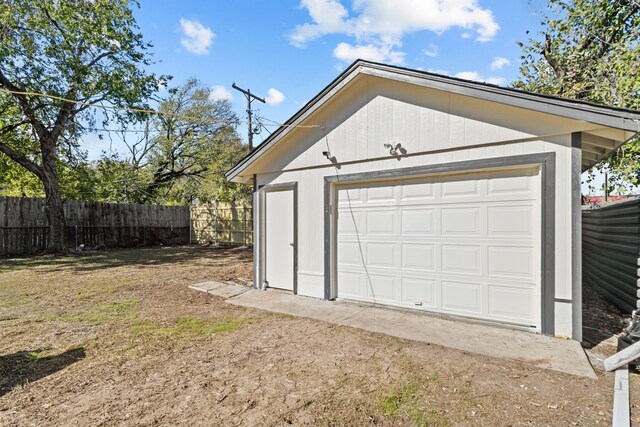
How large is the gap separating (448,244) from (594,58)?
8.79 metres

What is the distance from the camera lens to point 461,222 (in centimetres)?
481

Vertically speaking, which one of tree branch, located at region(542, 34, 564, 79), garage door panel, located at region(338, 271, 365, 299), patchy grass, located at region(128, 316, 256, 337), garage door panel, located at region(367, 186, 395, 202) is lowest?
patchy grass, located at region(128, 316, 256, 337)

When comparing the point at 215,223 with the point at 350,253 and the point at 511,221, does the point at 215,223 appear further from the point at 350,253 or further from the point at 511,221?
the point at 511,221

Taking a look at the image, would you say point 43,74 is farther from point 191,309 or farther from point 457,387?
point 457,387

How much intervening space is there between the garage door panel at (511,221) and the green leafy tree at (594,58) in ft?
14.5

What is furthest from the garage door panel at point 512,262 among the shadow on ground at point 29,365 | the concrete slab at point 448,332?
the shadow on ground at point 29,365

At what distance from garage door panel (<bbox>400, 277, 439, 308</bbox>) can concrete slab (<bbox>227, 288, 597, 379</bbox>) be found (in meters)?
0.19

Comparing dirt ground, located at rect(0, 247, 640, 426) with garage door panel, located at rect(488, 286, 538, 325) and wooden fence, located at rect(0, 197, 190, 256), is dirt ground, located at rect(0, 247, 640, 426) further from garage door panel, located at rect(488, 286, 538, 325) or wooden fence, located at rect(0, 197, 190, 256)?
wooden fence, located at rect(0, 197, 190, 256)

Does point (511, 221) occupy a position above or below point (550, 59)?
below

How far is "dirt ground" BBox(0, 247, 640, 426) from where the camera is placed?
2.55 meters

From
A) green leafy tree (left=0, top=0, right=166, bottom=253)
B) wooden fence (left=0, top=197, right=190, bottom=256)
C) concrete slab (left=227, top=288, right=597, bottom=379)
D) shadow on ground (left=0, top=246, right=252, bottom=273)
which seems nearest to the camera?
concrete slab (left=227, top=288, right=597, bottom=379)

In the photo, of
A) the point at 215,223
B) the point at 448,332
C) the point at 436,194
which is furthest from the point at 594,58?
the point at 215,223

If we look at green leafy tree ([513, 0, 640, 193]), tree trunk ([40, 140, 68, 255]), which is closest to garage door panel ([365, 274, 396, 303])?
green leafy tree ([513, 0, 640, 193])

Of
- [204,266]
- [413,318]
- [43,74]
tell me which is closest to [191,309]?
[413,318]
